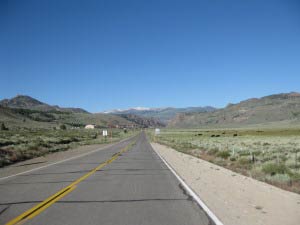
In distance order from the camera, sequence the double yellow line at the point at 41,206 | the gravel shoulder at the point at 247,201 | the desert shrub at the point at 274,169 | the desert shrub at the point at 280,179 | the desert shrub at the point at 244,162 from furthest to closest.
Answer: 1. the desert shrub at the point at 244,162
2. the desert shrub at the point at 274,169
3. the desert shrub at the point at 280,179
4. the gravel shoulder at the point at 247,201
5. the double yellow line at the point at 41,206

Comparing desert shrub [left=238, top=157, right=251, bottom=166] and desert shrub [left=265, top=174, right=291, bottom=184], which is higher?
desert shrub [left=238, top=157, right=251, bottom=166]

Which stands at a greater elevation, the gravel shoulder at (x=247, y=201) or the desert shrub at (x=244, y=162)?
the desert shrub at (x=244, y=162)

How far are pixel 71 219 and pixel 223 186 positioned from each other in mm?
6611

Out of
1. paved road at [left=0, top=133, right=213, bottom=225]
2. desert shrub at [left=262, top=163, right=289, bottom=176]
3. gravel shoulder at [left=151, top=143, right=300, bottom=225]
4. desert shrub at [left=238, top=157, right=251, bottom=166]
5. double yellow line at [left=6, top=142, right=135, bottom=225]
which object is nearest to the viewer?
double yellow line at [left=6, top=142, right=135, bottom=225]

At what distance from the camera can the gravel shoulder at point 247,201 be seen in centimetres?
757

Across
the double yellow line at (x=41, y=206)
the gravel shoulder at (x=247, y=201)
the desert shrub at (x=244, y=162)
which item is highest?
the double yellow line at (x=41, y=206)

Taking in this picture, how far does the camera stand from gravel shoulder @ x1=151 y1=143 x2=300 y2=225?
24.8ft

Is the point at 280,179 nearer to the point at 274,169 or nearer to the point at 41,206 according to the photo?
the point at 274,169

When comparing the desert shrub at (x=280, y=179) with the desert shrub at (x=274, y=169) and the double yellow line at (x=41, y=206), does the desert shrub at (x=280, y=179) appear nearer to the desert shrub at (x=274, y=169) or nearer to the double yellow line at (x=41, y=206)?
the desert shrub at (x=274, y=169)

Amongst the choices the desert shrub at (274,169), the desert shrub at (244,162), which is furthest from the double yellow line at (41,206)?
the desert shrub at (244,162)

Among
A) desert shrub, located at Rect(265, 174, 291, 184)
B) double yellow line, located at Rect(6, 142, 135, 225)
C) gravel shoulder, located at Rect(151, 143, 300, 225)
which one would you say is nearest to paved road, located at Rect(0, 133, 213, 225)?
double yellow line, located at Rect(6, 142, 135, 225)

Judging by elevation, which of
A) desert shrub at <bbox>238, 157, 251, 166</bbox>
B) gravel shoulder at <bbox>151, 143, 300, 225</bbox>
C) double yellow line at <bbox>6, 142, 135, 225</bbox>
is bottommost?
gravel shoulder at <bbox>151, 143, 300, 225</bbox>

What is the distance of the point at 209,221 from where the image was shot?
723 centimetres

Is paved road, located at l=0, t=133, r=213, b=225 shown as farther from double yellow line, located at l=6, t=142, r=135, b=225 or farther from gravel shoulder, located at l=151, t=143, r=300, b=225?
gravel shoulder, located at l=151, t=143, r=300, b=225
